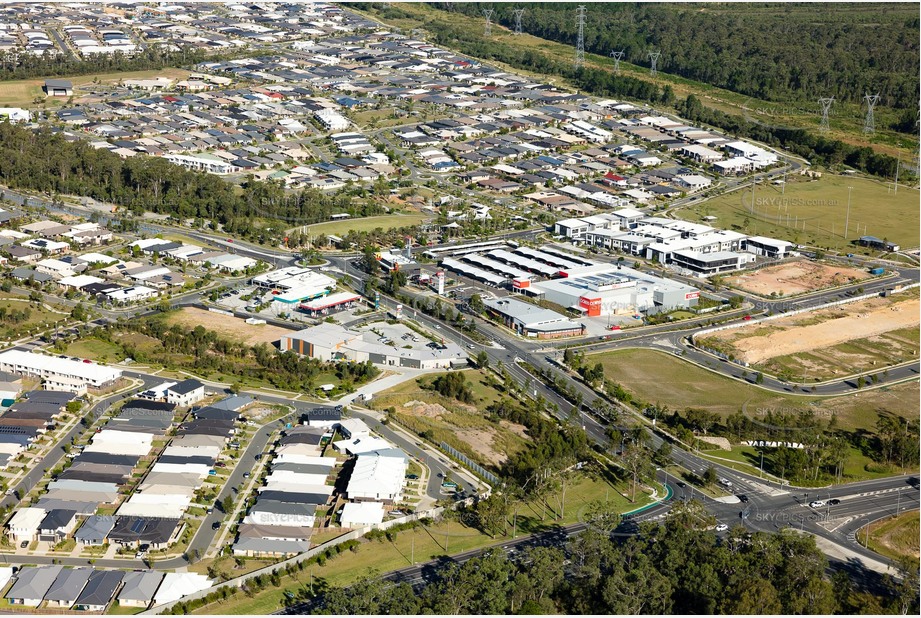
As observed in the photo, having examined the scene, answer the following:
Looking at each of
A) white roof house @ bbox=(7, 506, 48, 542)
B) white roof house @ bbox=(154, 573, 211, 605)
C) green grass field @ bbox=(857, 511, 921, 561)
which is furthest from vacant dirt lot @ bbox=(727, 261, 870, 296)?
white roof house @ bbox=(7, 506, 48, 542)

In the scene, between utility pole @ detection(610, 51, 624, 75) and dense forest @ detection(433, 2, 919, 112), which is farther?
utility pole @ detection(610, 51, 624, 75)

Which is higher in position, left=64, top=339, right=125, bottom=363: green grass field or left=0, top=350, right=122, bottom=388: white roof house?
left=0, top=350, right=122, bottom=388: white roof house

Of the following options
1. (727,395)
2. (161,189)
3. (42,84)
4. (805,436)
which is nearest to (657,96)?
(161,189)

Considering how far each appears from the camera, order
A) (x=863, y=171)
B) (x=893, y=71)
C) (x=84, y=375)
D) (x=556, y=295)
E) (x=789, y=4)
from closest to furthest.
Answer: (x=84, y=375) < (x=556, y=295) < (x=863, y=171) < (x=893, y=71) < (x=789, y=4)

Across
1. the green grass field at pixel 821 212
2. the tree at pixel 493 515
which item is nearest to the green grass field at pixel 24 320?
the tree at pixel 493 515

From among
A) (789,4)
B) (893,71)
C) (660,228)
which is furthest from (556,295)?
(789,4)

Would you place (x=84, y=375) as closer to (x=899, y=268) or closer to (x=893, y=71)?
(x=899, y=268)

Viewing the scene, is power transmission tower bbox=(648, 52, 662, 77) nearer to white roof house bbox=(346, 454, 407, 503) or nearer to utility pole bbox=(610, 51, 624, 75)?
utility pole bbox=(610, 51, 624, 75)
